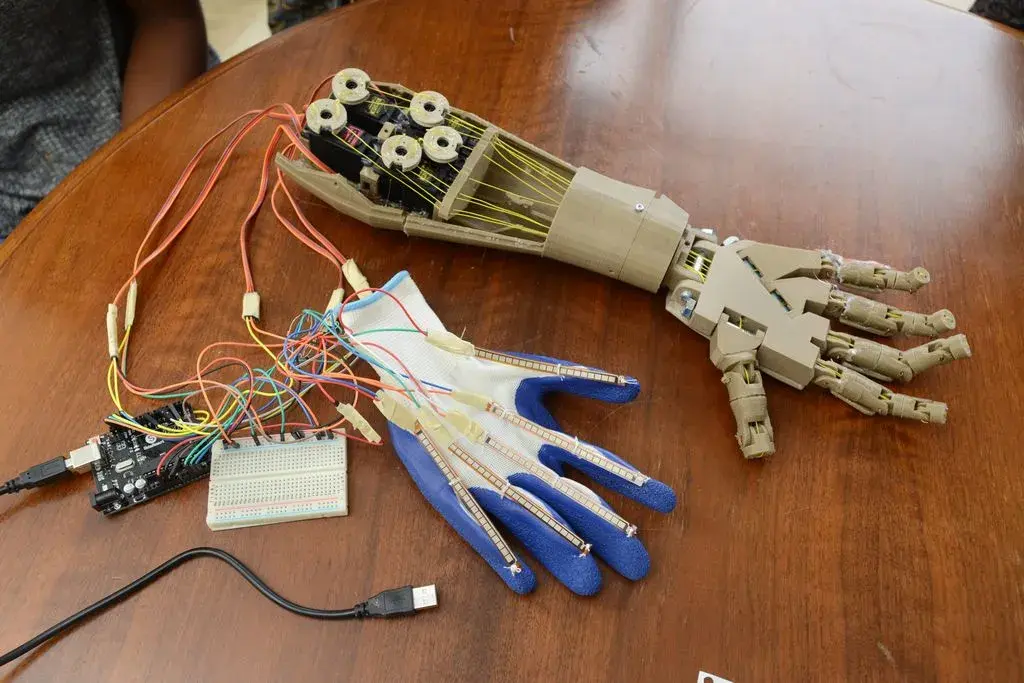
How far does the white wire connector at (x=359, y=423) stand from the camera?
44.2 inches

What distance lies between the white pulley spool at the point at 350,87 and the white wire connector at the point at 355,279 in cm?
27

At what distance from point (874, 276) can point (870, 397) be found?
0.20 m

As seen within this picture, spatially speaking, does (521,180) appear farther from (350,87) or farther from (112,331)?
(112,331)

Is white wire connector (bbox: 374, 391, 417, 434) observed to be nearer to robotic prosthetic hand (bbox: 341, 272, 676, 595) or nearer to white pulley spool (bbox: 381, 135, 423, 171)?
robotic prosthetic hand (bbox: 341, 272, 676, 595)

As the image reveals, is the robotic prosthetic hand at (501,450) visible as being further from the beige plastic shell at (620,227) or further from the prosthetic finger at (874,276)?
the prosthetic finger at (874,276)

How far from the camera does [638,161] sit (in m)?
1.38

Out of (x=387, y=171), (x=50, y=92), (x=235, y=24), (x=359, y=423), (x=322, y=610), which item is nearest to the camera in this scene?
(x=322, y=610)

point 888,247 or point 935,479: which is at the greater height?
point 888,247

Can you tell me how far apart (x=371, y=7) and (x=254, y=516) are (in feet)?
3.35

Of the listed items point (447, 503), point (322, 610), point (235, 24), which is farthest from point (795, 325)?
point (235, 24)

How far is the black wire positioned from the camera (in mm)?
983

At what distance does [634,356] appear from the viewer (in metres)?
1.20

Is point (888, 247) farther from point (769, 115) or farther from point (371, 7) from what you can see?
point (371, 7)

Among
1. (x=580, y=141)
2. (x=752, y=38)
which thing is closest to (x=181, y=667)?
(x=580, y=141)
